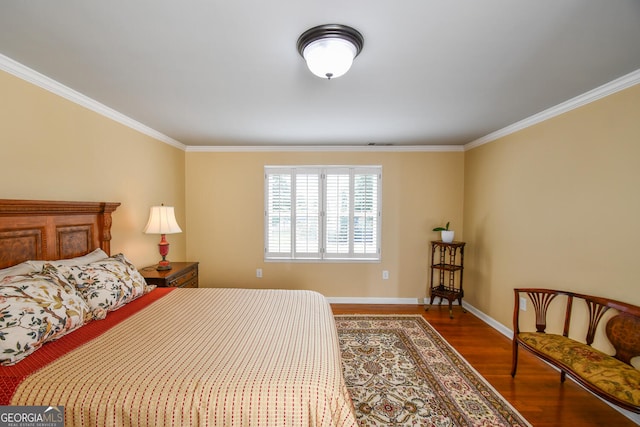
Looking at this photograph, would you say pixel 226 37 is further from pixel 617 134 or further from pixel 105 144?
pixel 617 134

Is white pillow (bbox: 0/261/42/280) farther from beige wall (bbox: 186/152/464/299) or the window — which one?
the window

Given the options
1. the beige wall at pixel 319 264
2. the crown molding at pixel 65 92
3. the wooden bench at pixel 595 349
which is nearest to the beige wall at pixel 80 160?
the crown molding at pixel 65 92

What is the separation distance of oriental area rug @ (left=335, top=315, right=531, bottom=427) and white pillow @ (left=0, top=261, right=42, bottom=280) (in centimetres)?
237

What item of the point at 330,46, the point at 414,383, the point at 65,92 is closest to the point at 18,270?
the point at 65,92

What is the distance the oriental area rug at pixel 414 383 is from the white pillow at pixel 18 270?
2.37 meters

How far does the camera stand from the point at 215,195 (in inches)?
164

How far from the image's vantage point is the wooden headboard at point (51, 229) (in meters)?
1.75

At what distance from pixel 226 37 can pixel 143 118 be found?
6.40 feet

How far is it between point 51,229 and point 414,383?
307cm

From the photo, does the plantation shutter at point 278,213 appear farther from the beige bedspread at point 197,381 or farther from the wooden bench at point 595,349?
the wooden bench at point 595,349

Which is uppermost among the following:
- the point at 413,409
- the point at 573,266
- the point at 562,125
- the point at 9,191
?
the point at 562,125

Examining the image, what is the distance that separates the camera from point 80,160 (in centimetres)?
234

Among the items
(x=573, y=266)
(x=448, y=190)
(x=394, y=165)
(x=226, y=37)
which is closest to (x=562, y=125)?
(x=573, y=266)

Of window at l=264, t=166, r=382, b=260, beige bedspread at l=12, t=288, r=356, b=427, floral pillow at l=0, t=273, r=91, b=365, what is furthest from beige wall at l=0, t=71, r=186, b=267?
window at l=264, t=166, r=382, b=260
